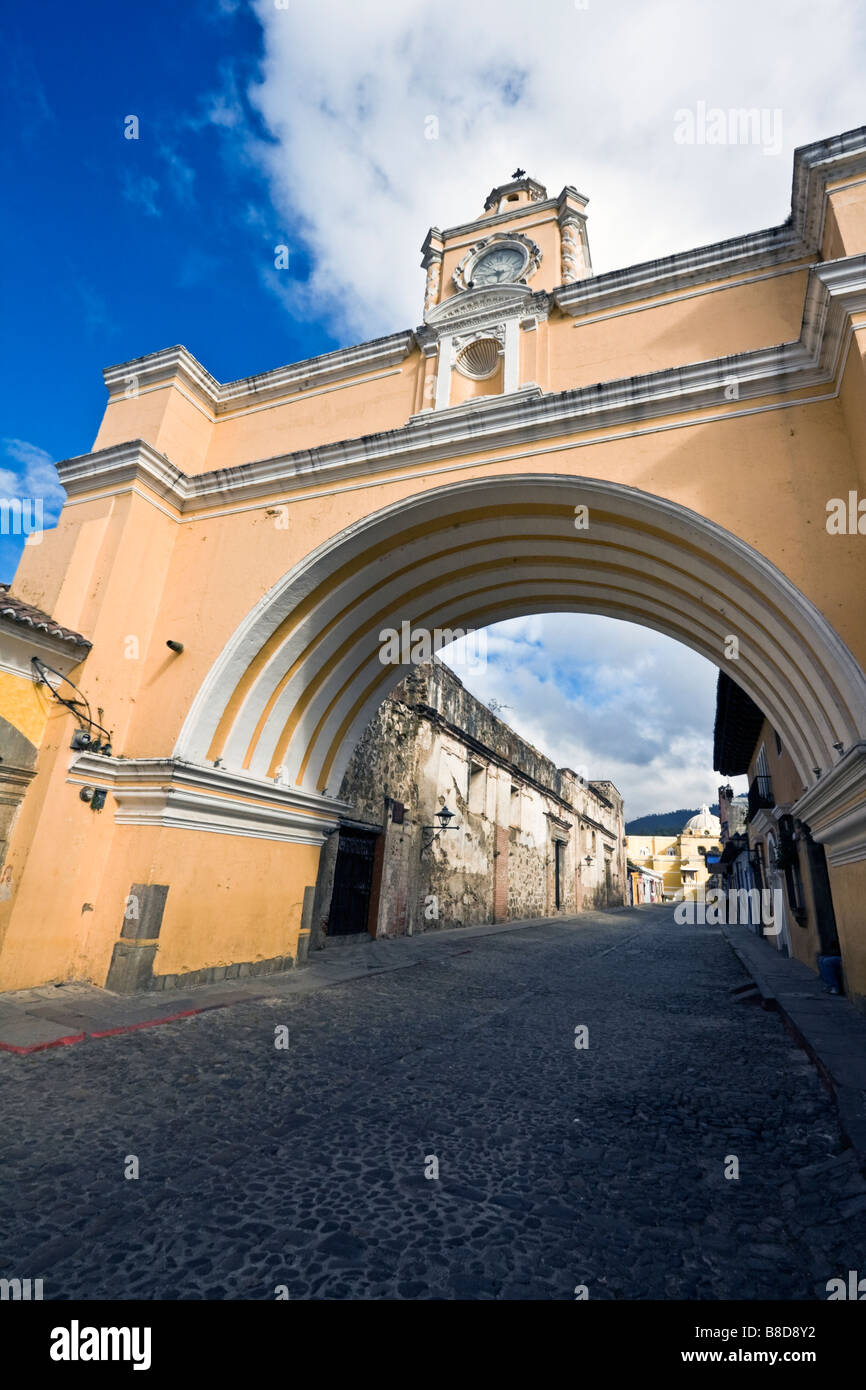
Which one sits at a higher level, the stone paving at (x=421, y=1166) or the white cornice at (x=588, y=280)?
the white cornice at (x=588, y=280)

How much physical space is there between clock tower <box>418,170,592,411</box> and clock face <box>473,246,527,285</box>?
→ 0.04 feet

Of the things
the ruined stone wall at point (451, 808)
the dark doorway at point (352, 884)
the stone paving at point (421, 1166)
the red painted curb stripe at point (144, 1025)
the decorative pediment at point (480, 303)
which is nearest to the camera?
the stone paving at point (421, 1166)

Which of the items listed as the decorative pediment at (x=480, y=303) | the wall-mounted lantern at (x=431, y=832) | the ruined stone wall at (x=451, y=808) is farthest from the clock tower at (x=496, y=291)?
the wall-mounted lantern at (x=431, y=832)

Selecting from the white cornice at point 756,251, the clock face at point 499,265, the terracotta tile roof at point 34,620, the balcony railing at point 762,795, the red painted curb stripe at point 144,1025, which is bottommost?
the red painted curb stripe at point 144,1025

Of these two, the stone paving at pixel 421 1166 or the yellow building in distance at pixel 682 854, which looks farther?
the yellow building in distance at pixel 682 854

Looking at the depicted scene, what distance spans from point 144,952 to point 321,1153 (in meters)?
3.74

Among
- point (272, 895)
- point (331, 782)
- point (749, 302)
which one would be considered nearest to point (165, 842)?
point (272, 895)

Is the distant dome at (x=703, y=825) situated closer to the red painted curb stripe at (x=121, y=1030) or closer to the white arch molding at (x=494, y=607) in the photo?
the white arch molding at (x=494, y=607)

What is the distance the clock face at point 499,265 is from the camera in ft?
23.3

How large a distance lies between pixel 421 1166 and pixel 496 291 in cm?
764

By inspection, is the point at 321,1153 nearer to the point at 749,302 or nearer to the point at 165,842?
the point at 165,842

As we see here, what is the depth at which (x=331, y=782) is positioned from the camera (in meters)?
8.02

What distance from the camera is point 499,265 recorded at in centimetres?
725
